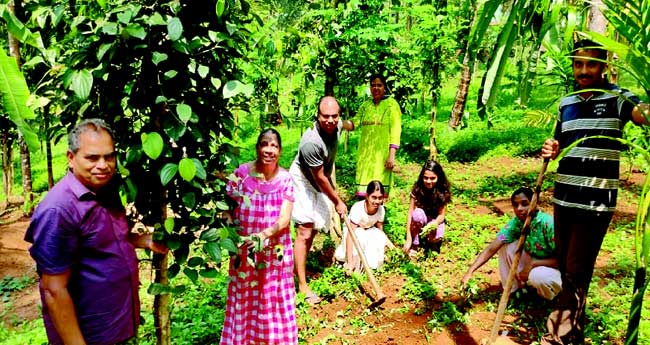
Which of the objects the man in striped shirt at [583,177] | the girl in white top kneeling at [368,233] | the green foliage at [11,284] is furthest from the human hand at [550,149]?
the green foliage at [11,284]

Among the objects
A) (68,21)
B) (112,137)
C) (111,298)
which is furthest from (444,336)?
(68,21)

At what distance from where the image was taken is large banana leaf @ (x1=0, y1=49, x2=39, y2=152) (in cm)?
120

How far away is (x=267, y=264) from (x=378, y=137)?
7.99 feet

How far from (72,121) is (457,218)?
15.7 ft

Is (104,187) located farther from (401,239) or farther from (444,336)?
(401,239)

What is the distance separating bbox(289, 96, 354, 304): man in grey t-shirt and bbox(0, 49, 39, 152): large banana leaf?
9.00 feet

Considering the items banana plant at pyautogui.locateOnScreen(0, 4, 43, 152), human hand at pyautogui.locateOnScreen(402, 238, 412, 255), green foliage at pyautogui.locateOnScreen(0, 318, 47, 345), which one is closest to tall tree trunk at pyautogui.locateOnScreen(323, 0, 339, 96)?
human hand at pyautogui.locateOnScreen(402, 238, 412, 255)

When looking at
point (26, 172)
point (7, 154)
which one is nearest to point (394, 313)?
point (26, 172)

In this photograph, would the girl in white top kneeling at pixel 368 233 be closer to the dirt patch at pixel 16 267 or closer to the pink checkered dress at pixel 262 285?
the pink checkered dress at pixel 262 285

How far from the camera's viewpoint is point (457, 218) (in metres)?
5.77

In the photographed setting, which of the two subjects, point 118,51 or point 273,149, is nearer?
point 118,51

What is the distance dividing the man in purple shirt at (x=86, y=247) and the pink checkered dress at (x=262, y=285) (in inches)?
42.8

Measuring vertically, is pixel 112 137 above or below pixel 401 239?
above

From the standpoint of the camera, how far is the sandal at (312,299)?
4.03m
